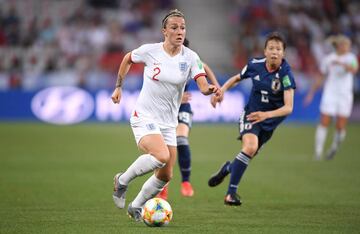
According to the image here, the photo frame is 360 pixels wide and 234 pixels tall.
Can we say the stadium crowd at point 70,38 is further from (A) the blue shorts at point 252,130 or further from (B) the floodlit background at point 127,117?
(A) the blue shorts at point 252,130

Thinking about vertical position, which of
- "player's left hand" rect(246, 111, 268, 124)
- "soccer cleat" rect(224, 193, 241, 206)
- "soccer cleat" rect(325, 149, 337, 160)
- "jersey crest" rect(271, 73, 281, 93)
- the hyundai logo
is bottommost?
the hyundai logo

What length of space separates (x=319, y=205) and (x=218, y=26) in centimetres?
1938

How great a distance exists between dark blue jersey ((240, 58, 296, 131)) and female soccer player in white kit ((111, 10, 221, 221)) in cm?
159

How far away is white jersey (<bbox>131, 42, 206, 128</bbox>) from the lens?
8.42 m

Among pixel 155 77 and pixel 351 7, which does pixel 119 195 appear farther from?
pixel 351 7

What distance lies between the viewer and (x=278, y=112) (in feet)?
31.5

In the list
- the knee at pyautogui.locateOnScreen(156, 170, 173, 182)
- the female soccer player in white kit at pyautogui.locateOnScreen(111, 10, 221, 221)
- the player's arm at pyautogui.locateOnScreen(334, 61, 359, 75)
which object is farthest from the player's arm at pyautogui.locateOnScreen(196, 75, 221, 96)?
the player's arm at pyautogui.locateOnScreen(334, 61, 359, 75)

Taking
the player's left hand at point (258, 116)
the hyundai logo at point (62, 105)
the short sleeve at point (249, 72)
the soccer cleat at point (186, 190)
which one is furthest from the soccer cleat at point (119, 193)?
the hyundai logo at point (62, 105)

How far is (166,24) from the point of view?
27.8 ft

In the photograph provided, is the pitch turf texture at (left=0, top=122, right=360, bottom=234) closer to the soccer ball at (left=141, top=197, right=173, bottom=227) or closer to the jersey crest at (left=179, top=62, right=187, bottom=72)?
the soccer ball at (left=141, top=197, right=173, bottom=227)

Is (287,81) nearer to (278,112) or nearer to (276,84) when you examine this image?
(276,84)

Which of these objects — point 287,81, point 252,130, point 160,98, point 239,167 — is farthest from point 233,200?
point 160,98

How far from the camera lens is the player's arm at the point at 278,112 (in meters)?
9.47

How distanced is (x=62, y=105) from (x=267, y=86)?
1461 centimetres
